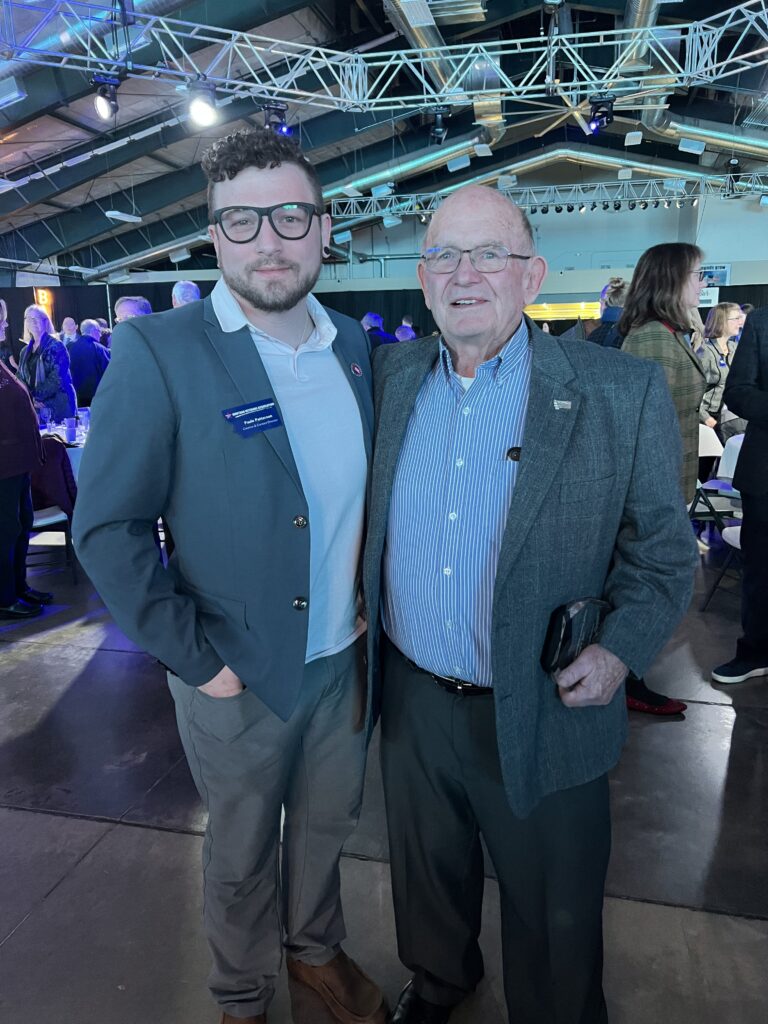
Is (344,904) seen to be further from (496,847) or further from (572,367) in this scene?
(572,367)

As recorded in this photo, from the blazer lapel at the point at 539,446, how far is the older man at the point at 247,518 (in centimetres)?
34

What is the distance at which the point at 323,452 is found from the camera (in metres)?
1.30

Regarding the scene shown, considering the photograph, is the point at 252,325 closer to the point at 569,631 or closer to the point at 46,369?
the point at 569,631

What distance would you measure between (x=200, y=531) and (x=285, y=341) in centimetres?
40

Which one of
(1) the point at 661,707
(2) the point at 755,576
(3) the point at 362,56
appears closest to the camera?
(1) the point at 661,707

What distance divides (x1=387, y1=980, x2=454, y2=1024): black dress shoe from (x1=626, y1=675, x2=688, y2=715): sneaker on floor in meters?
1.64

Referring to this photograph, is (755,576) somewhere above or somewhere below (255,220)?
below

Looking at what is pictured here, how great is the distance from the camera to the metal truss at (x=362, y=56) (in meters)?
6.34

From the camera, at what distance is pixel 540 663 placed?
1.23 m

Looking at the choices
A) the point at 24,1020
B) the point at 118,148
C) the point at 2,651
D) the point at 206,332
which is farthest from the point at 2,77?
the point at 24,1020

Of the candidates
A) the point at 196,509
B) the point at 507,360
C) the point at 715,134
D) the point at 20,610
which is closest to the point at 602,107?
the point at 715,134

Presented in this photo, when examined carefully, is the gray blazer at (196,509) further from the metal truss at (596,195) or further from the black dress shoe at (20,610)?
the metal truss at (596,195)

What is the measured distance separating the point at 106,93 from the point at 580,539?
756 cm

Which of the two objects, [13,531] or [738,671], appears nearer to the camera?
[738,671]
